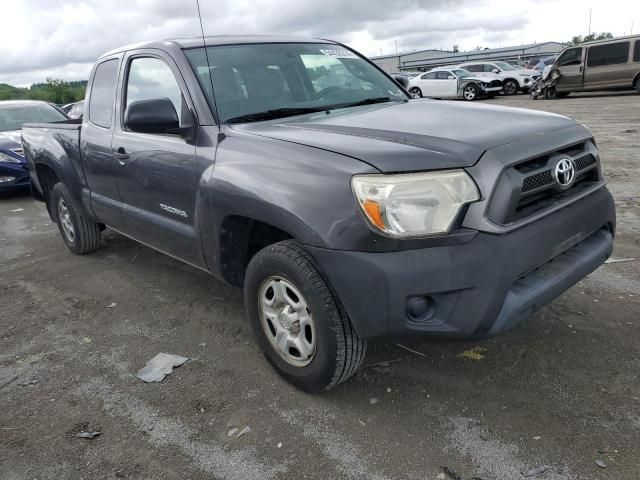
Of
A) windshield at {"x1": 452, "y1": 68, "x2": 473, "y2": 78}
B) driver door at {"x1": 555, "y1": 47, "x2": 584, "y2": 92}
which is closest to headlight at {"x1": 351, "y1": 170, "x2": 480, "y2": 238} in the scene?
driver door at {"x1": 555, "y1": 47, "x2": 584, "y2": 92}

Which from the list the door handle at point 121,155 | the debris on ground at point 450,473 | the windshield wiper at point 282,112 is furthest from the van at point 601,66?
the debris on ground at point 450,473

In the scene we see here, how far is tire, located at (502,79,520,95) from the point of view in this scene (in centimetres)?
2320

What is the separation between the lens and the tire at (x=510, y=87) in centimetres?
2320

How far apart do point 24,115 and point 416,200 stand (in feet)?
30.7

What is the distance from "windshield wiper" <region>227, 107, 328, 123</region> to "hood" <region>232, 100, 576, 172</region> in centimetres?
8

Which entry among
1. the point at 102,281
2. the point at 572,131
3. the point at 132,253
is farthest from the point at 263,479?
the point at 132,253

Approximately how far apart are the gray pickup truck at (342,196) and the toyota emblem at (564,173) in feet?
0.04

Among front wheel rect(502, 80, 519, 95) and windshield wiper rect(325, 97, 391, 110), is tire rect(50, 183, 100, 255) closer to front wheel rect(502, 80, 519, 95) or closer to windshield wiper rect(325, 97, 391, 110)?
windshield wiper rect(325, 97, 391, 110)

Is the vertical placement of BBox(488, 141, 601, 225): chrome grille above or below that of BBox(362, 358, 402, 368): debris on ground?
above

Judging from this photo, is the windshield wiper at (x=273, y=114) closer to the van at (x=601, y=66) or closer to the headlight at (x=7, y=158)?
the headlight at (x=7, y=158)

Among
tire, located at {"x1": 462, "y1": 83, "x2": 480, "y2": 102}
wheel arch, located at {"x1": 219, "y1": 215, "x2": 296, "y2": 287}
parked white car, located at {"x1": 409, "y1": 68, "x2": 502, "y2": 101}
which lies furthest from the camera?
parked white car, located at {"x1": 409, "y1": 68, "x2": 502, "y2": 101}

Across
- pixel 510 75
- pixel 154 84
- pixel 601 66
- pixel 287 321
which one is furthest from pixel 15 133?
pixel 510 75

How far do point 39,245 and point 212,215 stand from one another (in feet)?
13.0

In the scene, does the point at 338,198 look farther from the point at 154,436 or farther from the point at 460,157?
the point at 154,436
